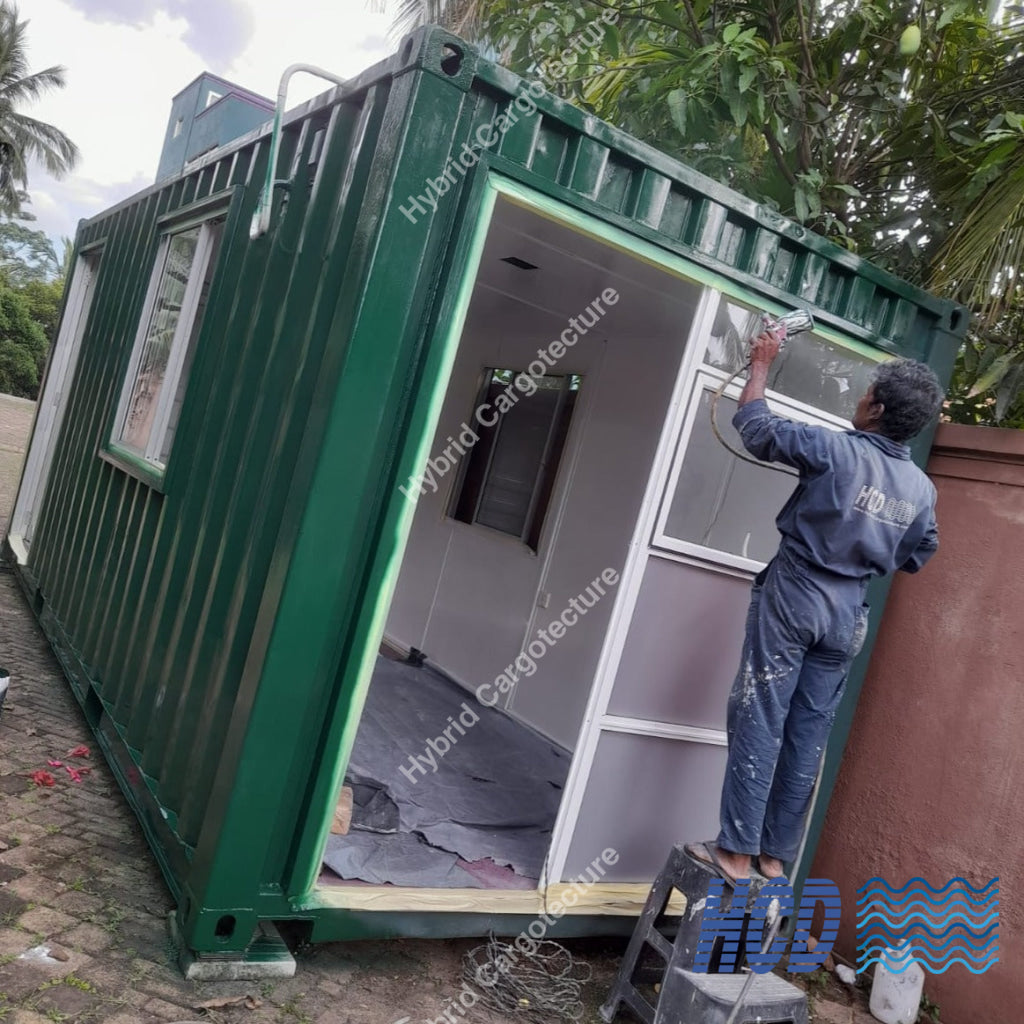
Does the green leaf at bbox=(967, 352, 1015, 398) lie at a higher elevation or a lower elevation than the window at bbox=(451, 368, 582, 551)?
higher

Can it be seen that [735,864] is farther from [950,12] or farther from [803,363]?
[950,12]

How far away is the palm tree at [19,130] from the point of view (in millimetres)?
32062

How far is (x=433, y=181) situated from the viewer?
273 cm

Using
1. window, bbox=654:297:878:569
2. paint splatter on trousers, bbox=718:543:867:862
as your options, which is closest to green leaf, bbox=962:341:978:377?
window, bbox=654:297:878:569

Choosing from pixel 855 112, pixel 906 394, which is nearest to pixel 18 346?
pixel 855 112

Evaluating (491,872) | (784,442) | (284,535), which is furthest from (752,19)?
(491,872)

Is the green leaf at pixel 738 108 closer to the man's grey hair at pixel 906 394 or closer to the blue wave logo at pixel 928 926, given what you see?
the man's grey hair at pixel 906 394

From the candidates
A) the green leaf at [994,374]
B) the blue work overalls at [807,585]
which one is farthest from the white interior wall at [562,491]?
the blue work overalls at [807,585]

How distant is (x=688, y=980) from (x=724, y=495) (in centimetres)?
173

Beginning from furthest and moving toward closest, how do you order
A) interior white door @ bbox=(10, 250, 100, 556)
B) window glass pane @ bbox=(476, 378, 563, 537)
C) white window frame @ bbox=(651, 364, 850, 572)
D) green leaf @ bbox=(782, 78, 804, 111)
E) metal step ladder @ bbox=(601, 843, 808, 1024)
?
interior white door @ bbox=(10, 250, 100, 556)
window glass pane @ bbox=(476, 378, 563, 537)
green leaf @ bbox=(782, 78, 804, 111)
white window frame @ bbox=(651, 364, 850, 572)
metal step ladder @ bbox=(601, 843, 808, 1024)

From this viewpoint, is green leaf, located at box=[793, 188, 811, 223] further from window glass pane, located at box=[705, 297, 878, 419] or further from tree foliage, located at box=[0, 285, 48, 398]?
tree foliage, located at box=[0, 285, 48, 398]

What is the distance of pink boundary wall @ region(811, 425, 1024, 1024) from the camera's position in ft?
11.6

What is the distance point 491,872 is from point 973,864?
1.86 m

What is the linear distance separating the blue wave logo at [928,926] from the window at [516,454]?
2.99 m
